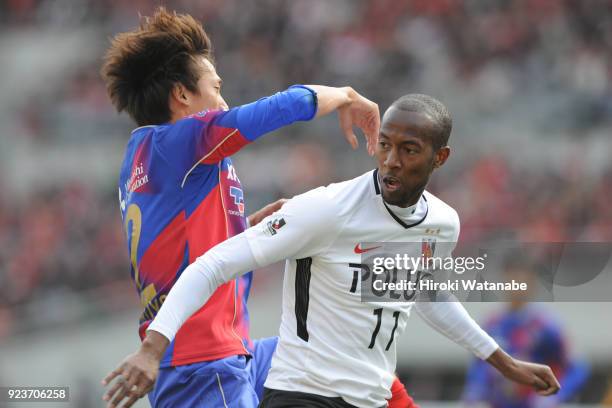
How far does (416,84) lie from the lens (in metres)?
15.4

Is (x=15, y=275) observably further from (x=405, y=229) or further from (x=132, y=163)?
(x=405, y=229)

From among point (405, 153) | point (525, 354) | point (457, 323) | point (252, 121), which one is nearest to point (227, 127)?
point (252, 121)

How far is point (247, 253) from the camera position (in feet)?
13.1

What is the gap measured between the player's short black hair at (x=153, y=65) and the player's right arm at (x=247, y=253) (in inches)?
47.3

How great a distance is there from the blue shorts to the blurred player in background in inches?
147

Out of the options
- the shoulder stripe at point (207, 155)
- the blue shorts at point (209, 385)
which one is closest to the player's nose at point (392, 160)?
the shoulder stripe at point (207, 155)

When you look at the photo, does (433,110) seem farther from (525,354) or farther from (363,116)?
(525,354)

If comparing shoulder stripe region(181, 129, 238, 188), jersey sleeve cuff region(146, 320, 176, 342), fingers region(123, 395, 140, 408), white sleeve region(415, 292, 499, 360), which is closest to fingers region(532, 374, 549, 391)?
white sleeve region(415, 292, 499, 360)

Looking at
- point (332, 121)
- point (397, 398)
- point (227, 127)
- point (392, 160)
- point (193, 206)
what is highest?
point (332, 121)

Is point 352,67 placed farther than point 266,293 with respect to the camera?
Yes

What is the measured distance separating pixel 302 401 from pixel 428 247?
85 centimetres

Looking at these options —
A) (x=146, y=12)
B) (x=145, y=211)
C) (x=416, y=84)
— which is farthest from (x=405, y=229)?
(x=146, y=12)

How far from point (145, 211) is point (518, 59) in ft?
38.3

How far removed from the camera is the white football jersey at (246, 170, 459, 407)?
4.16m
